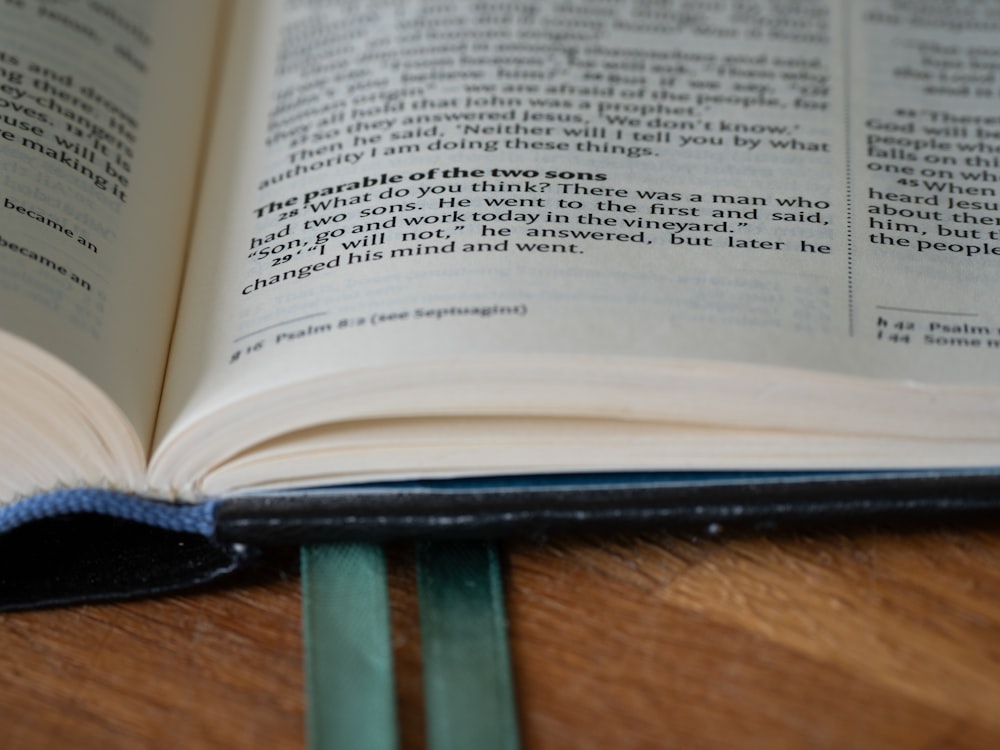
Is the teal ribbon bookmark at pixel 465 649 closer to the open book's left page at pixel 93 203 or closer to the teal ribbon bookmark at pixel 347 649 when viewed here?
the teal ribbon bookmark at pixel 347 649

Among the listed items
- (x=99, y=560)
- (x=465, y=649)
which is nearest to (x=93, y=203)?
(x=99, y=560)

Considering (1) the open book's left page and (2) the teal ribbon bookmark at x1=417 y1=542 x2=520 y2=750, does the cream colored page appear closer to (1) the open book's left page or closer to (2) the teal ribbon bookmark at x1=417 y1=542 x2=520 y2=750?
(1) the open book's left page

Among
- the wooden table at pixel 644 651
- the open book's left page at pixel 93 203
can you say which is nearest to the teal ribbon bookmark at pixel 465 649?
the wooden table at pixel 644 651

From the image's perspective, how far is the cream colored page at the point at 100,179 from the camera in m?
0.48

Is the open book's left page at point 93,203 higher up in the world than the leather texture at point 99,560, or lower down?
higher up

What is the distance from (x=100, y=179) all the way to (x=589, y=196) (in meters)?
0.23

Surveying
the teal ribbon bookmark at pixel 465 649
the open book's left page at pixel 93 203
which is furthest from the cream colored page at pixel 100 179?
the teal ribbon bookmark at pixel 465 649

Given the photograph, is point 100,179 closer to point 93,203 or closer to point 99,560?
point 93,203

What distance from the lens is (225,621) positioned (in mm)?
490

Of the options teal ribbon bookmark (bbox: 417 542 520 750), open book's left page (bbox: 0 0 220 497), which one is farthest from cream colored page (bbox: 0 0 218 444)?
teal ribbon bookmark (bbox: 417 542 520 750)

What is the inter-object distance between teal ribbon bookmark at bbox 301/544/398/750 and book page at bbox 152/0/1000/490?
0.07 metres

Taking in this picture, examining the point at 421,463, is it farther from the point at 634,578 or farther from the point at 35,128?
the point at 35,128

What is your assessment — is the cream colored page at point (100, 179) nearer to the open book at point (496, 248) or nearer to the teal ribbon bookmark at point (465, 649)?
the open book at point (496, 248)

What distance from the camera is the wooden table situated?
0.45m
